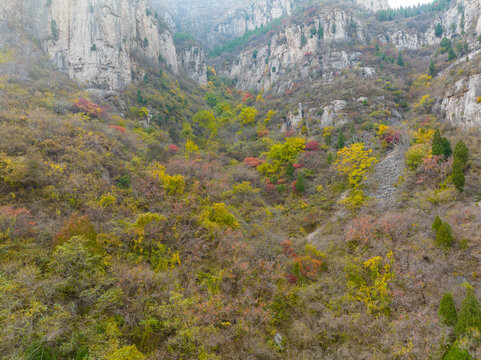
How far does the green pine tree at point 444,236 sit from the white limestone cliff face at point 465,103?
16038 mm

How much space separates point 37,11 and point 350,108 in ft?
182

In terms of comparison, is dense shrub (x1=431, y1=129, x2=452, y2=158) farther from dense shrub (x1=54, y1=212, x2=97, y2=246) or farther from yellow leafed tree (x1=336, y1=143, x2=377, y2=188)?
dense shrub (x1=54, y1=212, x2=97, y2=246)

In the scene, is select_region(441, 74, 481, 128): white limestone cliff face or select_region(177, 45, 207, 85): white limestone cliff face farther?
select_region(177, 45, 207, 85): white limestone cliff face

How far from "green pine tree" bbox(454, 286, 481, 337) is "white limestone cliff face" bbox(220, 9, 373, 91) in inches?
1881

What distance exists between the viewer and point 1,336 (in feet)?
20.2

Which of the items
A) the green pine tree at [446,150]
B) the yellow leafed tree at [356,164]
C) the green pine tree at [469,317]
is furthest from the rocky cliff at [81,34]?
the green pine tree at [469,317]

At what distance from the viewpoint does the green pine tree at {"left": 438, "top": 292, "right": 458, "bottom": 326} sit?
8219mm

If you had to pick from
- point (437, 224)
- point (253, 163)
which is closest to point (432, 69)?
point (253, 163)

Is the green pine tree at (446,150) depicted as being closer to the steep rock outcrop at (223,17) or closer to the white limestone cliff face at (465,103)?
the white limestone cliff face at (465,103)

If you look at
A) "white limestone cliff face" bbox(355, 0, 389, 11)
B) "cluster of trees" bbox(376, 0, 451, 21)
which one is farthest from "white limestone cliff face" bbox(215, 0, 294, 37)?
"cluster of trees" bbox(376, 0, 451, 21)

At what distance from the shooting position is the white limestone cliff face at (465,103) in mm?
21359

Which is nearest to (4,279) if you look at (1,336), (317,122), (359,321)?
(1,336)

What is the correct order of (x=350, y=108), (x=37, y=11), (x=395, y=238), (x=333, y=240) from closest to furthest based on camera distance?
1. (x=395, y=238)
2. (x=333, y=240)
3. (x=350, y=108)
4. (x=37, y=11)

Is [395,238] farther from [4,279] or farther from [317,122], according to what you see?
[317,122]
